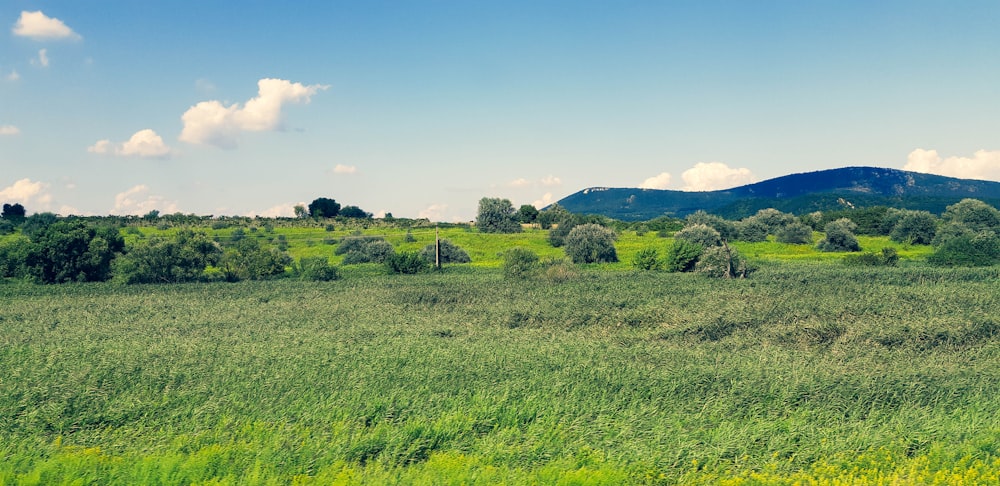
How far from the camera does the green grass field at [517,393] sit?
10805mm

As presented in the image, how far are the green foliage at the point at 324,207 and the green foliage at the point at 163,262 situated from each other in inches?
2464

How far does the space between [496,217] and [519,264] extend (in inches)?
1667

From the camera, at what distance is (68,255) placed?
4172 centimetres

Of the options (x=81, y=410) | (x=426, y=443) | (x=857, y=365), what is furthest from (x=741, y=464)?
(x=81, y=410)

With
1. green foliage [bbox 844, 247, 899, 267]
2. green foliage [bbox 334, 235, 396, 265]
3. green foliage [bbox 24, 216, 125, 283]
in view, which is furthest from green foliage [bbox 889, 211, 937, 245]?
green foliage [bbox 24, 216, 125, 283]

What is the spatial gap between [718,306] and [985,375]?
473 inches

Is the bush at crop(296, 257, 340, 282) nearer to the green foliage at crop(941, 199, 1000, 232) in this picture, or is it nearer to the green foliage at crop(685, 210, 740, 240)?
the green foliage at crop(685, 210, 740, 240)

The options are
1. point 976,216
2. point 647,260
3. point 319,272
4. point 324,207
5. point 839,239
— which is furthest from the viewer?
point 324,207

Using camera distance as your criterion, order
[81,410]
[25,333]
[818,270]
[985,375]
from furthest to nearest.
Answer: [818,270] < [25,333] < [985,375] < [81,410]

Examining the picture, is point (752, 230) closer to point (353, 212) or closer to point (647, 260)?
point (647, 260)

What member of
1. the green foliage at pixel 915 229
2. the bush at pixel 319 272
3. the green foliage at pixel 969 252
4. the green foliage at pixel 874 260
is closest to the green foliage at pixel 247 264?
the bush at pixel 319 272

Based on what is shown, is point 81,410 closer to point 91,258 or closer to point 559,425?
point 559,425

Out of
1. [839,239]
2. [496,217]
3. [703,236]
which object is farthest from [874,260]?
[496,217]

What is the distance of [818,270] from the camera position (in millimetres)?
41844
